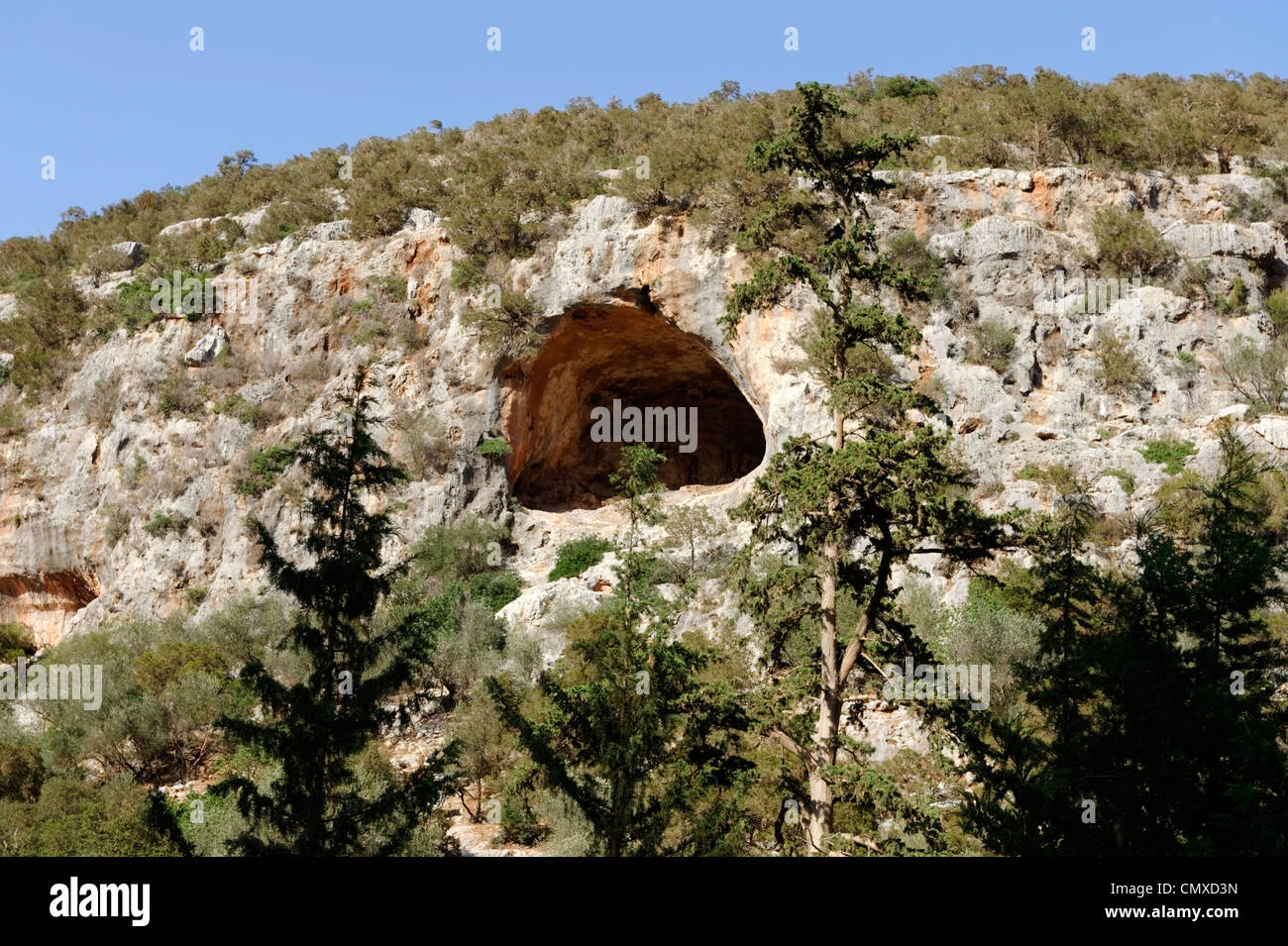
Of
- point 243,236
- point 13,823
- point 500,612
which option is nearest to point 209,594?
point 500,612

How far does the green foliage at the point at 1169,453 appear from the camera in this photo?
80.9 ft

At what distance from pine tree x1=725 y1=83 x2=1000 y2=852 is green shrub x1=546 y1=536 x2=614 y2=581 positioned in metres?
16.6

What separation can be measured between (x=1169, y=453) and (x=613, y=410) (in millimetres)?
17667

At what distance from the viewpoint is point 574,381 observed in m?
35.0

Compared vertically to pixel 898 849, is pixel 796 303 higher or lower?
higher

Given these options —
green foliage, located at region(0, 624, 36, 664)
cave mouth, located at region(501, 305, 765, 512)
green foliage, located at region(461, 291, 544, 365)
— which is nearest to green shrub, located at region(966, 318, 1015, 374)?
cave mouth, located at region(501, 305, 765, 512)

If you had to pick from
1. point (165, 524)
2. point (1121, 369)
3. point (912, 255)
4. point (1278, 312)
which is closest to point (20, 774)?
point (165, 524)

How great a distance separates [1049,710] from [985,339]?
49.3ft

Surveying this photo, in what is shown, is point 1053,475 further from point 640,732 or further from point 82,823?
point 82,823

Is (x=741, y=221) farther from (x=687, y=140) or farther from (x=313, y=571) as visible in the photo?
(x=313, y=571)

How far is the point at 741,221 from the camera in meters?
31.3

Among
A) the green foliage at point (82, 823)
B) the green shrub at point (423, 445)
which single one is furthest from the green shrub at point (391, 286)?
the green foliage at point (82, 823)

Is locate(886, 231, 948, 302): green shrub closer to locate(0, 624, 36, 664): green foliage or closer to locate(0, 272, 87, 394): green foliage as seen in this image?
locate(0, 624, 36, 664): green foliage

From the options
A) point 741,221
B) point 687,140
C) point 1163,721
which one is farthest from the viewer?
point 687,140
